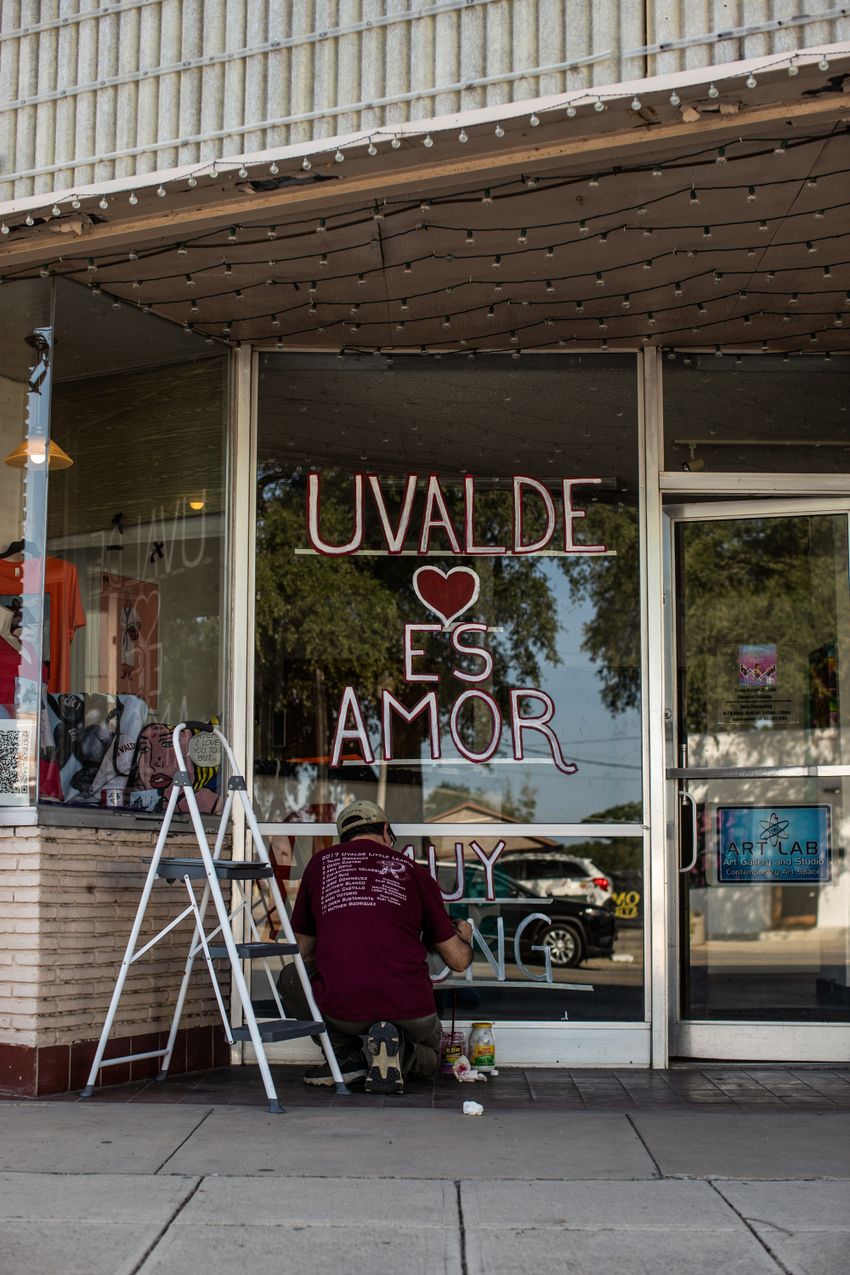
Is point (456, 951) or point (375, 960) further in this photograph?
point (456, 951)

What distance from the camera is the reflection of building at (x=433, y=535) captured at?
6.12 m

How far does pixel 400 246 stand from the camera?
6.29 m

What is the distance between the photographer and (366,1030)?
6.27 meters

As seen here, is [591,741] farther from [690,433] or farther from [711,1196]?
[711,1196]

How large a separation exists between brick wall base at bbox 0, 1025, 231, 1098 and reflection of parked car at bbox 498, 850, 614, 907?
1634mm

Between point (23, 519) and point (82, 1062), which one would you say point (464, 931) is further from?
point (23, 519)

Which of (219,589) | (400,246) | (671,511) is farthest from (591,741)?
(400,246)

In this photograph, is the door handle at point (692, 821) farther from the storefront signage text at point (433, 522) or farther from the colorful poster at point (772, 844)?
the storefront signage text at point (433, 522)

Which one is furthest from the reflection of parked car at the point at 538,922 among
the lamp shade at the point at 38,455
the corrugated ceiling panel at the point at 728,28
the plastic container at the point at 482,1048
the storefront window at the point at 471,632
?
the corrugated ceiling panel at the point at 728,28

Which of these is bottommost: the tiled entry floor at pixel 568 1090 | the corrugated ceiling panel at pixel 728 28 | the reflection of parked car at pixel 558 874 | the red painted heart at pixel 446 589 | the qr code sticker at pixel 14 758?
the tiled entry floor at pixel 568 1090

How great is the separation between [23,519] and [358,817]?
1.98m

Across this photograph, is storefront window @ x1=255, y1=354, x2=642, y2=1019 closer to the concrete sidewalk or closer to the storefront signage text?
the storefront signage text

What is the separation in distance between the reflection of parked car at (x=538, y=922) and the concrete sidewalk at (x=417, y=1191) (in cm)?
141

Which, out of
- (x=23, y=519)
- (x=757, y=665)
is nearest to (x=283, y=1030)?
(x=23, y=519)
